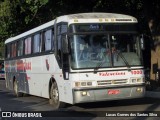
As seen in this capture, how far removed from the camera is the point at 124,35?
47.5ft

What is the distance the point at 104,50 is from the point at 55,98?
277 centimetres

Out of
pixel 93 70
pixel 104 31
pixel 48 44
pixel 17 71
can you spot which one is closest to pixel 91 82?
pixel 93 70

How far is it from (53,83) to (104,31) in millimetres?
2898

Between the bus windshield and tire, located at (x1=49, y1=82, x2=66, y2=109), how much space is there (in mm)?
1985

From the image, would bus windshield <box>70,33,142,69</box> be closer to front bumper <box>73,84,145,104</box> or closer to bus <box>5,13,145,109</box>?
bus <box>5,13,145,109</box>

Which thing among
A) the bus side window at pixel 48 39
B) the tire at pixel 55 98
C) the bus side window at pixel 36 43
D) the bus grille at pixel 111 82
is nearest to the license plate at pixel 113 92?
the bus grille at pixel 111 82

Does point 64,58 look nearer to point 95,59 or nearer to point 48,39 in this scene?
point 95,59

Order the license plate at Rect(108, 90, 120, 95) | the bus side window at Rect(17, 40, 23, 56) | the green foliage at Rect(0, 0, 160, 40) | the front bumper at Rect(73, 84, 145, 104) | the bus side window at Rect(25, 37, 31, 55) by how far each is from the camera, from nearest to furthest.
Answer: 1. the front bumper at Rect(73, 84, 145, 104)
2. the license plate at Rect(108, 90, 120, 95)
3. the bus side window at Rect(25, 37, 31, 55)
4. the bus side window at Rect(17, 40, 23, 56)
5. the green foliage at Rect(0, 0, 160, 40)

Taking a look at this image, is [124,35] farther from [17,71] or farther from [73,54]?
[17,71]

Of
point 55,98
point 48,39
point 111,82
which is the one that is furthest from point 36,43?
point 111,82

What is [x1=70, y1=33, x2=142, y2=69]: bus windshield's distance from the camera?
1380 cm

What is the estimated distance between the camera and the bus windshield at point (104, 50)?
13.8 metres

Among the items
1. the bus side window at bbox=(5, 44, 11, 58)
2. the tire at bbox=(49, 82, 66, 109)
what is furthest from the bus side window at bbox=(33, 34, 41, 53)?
the bus side window at bbox=(5, 44, 11, 58)

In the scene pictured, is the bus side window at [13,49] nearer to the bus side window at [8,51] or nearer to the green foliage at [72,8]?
the bus side window at [8,51]
